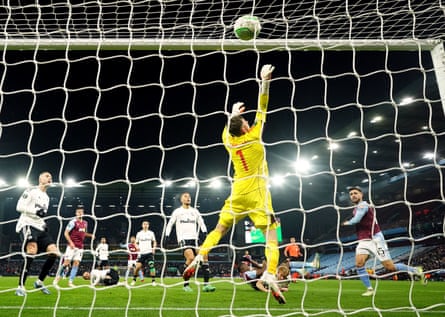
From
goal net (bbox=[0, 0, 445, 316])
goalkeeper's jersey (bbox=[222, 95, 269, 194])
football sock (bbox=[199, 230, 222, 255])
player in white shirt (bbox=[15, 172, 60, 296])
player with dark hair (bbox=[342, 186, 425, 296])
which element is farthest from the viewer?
player with dark hair (bbox=[342, 186, 425, 296])

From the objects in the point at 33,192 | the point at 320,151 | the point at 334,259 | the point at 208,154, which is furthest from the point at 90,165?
the point at 33,192

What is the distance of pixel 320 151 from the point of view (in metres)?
22.3

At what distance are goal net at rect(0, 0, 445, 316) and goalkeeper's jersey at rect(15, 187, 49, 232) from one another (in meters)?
0.43

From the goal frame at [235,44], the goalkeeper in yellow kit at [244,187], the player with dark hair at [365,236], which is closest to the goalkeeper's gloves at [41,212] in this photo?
the goal frame at [235,44]

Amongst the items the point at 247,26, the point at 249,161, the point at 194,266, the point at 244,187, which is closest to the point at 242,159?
the point at 249,161

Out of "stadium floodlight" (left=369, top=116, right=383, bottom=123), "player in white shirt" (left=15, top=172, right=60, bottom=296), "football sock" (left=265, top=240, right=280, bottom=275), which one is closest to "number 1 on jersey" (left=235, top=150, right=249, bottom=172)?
"football sock" (left=265, top=240, right=280, bottom=275)

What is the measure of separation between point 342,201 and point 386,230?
714 cm

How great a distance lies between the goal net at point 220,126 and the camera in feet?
11.9

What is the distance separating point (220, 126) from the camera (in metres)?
11.7

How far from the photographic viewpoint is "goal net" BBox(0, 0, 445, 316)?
3.62 meters

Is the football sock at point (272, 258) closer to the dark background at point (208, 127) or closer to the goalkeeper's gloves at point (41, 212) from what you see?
the dark background at point (208, 127)

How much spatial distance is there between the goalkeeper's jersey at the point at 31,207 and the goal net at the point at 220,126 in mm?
429

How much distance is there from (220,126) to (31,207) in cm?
688

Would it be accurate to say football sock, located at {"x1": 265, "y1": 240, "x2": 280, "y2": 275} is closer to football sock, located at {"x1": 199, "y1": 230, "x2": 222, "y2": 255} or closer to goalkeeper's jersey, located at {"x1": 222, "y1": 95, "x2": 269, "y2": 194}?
football sock, located at {"x1": 199, "y1": 230, "x2": 222, "y2": 255}
